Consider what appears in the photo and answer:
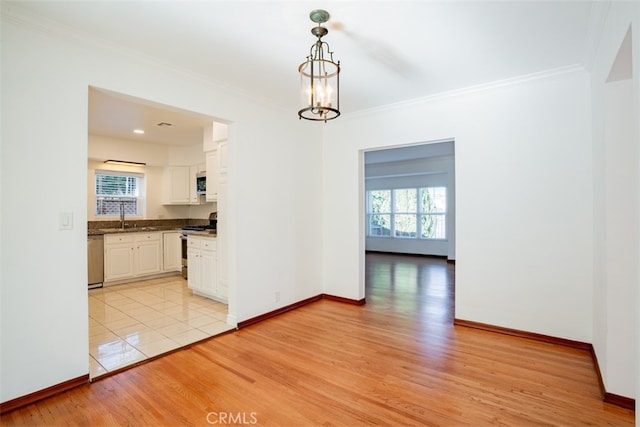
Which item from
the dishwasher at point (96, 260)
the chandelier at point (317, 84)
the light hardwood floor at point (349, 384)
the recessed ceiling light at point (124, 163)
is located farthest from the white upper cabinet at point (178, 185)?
the chandelier at point (317, 84)

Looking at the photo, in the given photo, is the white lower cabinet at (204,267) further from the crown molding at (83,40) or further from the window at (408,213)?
the window at (408,213)

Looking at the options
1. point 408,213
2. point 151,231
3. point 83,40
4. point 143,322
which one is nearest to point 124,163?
point 151,231

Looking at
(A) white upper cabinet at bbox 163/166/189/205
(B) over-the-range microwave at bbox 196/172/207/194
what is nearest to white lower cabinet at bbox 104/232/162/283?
(A) white upper cabinet at bbox 163/166/189/205

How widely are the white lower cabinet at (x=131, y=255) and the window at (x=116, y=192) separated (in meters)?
0.96

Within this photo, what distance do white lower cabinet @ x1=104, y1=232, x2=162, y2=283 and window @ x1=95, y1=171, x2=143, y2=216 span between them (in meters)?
0.96

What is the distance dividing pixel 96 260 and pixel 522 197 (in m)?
6.15

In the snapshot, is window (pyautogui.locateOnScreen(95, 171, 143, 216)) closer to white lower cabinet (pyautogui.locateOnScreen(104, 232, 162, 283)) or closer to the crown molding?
white lower cabinet (pyautogui.locateOnScreen(104, 232, 162, 283))

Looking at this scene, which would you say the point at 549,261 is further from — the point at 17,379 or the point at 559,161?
the point at 17,379

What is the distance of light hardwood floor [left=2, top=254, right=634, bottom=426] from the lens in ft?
6.59

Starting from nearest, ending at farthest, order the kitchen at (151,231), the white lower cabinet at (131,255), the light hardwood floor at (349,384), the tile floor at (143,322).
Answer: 1. the light hardwood floor at (349,384)
2. the tile floor at (143,322)
3. the kitchen at (151,231)
4. the white lower cabinet at (131,255)

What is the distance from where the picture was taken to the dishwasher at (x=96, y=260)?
5.16 metres

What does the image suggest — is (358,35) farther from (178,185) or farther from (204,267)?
(178,185)

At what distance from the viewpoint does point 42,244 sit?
218cm

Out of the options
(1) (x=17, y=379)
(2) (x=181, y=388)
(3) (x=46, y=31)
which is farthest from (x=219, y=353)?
(3) (x=46, y=31)
